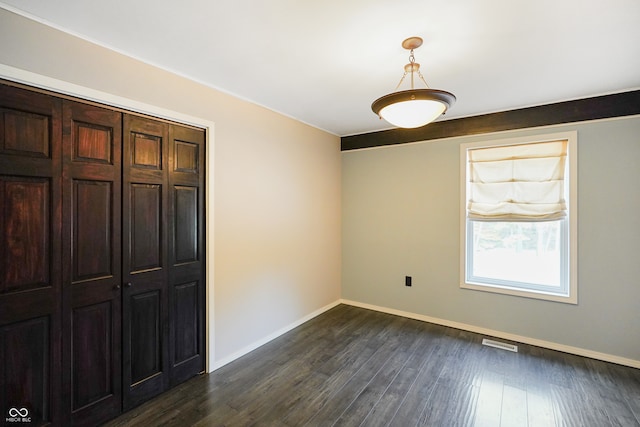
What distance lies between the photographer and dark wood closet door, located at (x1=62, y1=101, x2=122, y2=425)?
186cm

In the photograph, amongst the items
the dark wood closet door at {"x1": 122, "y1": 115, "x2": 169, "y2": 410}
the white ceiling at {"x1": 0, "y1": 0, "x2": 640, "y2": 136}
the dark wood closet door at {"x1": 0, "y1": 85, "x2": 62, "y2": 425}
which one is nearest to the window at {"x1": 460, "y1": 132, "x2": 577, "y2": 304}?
the white ceiling at {"x1": 0, "y1": 0, "x2": 640, "y2": 136}

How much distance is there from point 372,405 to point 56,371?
2.14 meters

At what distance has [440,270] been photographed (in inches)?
148

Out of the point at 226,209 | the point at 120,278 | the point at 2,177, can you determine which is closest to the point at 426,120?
the point at 226,209

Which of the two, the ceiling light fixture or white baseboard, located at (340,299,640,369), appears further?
white baseboard, located at (340,299,640,369)

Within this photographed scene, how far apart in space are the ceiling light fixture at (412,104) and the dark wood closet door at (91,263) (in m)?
1.90

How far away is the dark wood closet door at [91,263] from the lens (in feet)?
6.12

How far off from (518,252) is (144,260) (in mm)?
3846

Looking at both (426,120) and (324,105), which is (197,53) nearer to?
(324,105)

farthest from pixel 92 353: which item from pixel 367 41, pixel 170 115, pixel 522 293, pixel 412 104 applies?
pixel 522 293

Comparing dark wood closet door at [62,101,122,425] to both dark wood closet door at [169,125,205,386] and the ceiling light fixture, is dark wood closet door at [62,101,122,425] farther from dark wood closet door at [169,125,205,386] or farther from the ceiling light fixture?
the ceiling light fixture

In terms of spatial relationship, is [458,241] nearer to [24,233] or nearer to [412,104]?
[412,104]

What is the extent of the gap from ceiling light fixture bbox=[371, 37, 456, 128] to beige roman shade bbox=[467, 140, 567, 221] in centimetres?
189
